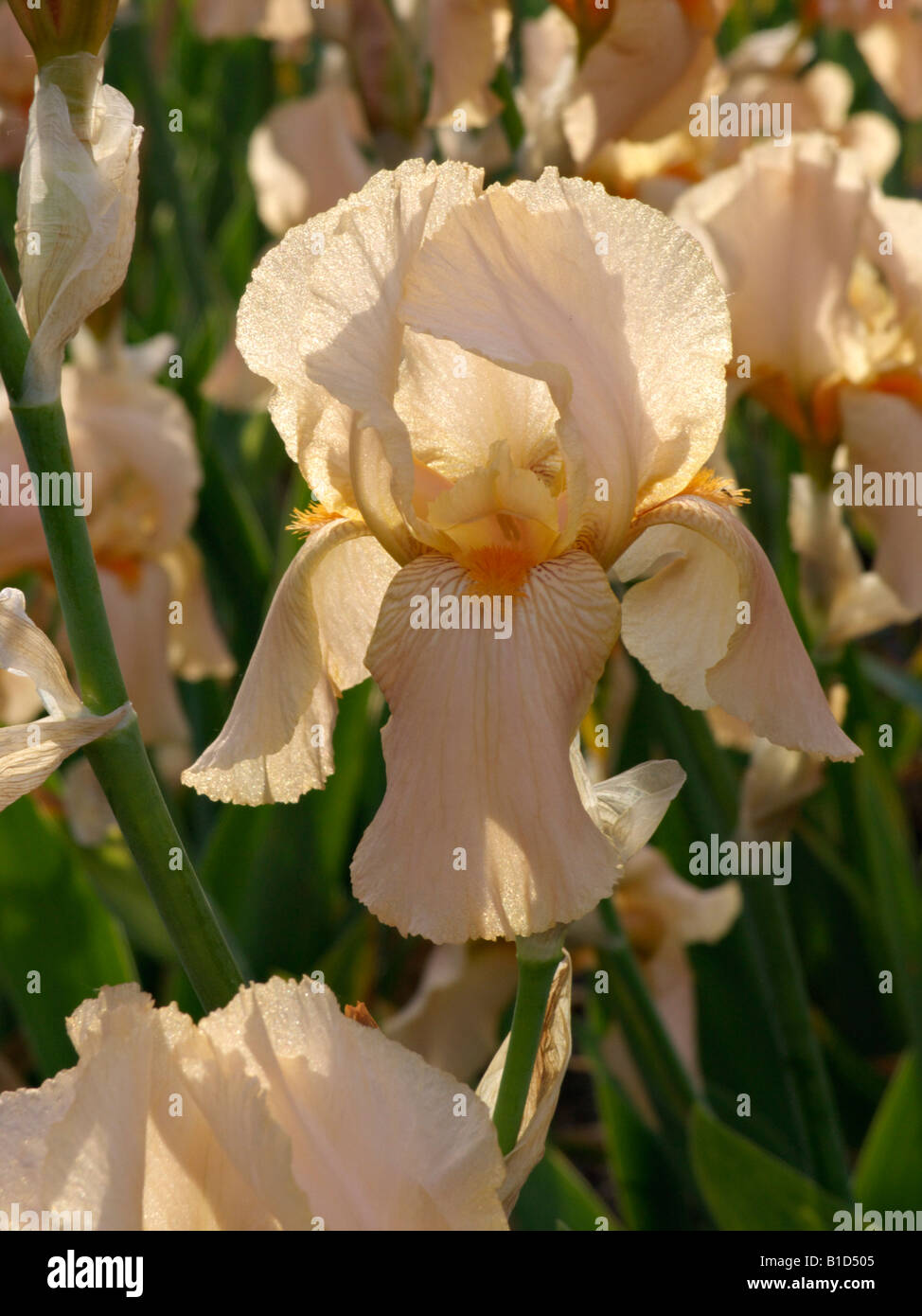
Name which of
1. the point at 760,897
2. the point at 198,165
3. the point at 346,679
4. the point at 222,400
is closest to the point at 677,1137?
the point at 760,897

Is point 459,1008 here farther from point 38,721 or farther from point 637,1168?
point 38,721

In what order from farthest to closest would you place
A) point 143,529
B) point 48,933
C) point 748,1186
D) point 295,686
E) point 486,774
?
1. point 143,529
2. point 48,933
3. point 748,1186
4. point 295,686
5. point 486,774

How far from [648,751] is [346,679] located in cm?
129

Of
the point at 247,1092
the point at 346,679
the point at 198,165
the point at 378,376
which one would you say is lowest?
the point at 247,1092

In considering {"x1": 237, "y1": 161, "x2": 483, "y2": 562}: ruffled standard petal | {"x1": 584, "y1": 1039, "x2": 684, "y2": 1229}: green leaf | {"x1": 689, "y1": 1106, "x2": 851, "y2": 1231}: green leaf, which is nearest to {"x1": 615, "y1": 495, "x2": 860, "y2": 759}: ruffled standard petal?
{"x1": 237, "y1": 161, "x2": 483, "y2": 562}: ruffled standard petal

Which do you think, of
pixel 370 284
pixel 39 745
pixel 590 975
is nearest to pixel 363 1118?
pixel 39 745

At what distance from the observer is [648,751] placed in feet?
6.98

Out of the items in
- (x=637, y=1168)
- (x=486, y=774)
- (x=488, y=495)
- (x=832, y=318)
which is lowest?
(x=637, y=1168)

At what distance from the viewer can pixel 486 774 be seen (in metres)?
0.73

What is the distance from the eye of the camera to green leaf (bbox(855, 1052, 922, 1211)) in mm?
1527

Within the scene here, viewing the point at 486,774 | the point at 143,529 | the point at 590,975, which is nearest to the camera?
the point at 486,774

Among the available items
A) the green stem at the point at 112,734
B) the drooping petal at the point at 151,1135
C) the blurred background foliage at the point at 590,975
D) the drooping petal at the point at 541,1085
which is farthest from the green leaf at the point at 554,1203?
the drooping petal at the point at 151,1135

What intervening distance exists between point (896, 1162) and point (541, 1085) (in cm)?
88

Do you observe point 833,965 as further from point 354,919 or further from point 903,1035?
point 354,919
